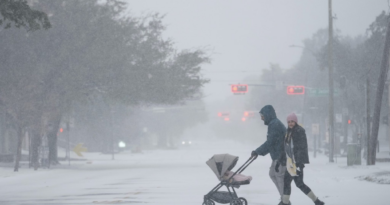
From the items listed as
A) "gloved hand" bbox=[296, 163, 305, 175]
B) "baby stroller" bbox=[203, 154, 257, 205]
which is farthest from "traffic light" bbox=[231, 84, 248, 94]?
"baby stroller" bbox=[203, 154, 257, 205]

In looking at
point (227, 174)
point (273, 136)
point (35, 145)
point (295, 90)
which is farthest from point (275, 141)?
point (295, 90)

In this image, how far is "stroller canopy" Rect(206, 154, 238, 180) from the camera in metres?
13.6

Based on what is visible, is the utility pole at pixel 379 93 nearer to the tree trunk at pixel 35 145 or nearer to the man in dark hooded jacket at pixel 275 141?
the man in dark hooded jacket at pixel 275 141

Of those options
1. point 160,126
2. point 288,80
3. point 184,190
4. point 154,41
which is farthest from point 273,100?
point 184,190

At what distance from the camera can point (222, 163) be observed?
13.8 metres

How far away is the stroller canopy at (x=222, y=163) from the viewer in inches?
537

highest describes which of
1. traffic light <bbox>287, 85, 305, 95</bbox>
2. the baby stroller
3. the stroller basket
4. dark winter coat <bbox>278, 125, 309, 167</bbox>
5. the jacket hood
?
traffic light <bbox>287, 85, 305, 95</bbox>

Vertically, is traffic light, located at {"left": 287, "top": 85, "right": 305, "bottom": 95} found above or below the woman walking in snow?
above

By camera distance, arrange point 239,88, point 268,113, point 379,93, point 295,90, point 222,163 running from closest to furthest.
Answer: point 222,163
point 268,113
point 379,93
point 295,90
point 239,88

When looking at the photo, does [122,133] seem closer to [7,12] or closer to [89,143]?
[89,143]

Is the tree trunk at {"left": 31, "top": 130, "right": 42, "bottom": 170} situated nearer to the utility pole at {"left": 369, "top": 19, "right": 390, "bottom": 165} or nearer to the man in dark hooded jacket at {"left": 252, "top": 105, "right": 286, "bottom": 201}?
the utility pole at {"left": 369, "top": 19, "right": 390, "bottom": 165}

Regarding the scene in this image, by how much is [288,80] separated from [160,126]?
73.7 ft

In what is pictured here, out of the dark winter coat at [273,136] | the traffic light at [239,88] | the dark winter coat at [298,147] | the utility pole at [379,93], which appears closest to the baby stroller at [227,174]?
the dark winter coat at [273,136]

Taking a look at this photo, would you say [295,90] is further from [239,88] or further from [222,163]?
[222,163]
